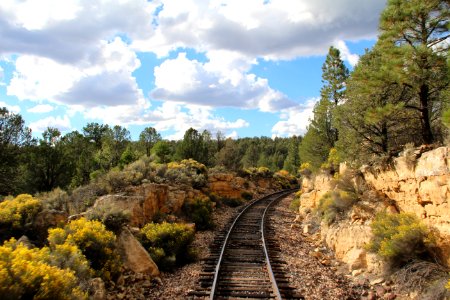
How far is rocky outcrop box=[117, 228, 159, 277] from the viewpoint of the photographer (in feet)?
29.3

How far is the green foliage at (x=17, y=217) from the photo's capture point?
9.48 m

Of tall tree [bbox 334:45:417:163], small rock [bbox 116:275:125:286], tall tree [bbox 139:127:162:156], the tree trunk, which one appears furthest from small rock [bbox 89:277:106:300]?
tall tree [bbox 139:127:162:156]

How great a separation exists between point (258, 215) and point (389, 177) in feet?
33.8

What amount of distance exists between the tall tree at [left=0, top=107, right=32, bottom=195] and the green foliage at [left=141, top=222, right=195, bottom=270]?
17979 mm

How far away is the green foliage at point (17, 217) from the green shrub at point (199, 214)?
22.6 ft

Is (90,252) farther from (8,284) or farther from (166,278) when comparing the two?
(8,284)

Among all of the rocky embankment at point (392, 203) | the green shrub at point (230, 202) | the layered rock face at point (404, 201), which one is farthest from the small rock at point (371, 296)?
the green shrub at point (230, 202)

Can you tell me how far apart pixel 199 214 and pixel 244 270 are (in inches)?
271

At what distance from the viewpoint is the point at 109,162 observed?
41.5 m

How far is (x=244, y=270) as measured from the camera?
9.52 metres

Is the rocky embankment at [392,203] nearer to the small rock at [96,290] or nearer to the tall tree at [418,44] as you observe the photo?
the tall tree at [418,44]

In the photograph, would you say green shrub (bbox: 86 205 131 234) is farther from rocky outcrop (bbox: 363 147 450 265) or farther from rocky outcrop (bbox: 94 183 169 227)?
rocky outcrop (bbox: 363 147 450 265)

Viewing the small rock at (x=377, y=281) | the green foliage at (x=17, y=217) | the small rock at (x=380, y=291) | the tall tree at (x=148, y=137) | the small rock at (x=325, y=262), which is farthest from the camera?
the tall tree at (x=148, y=137)

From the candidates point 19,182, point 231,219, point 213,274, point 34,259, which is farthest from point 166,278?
point 19,182
